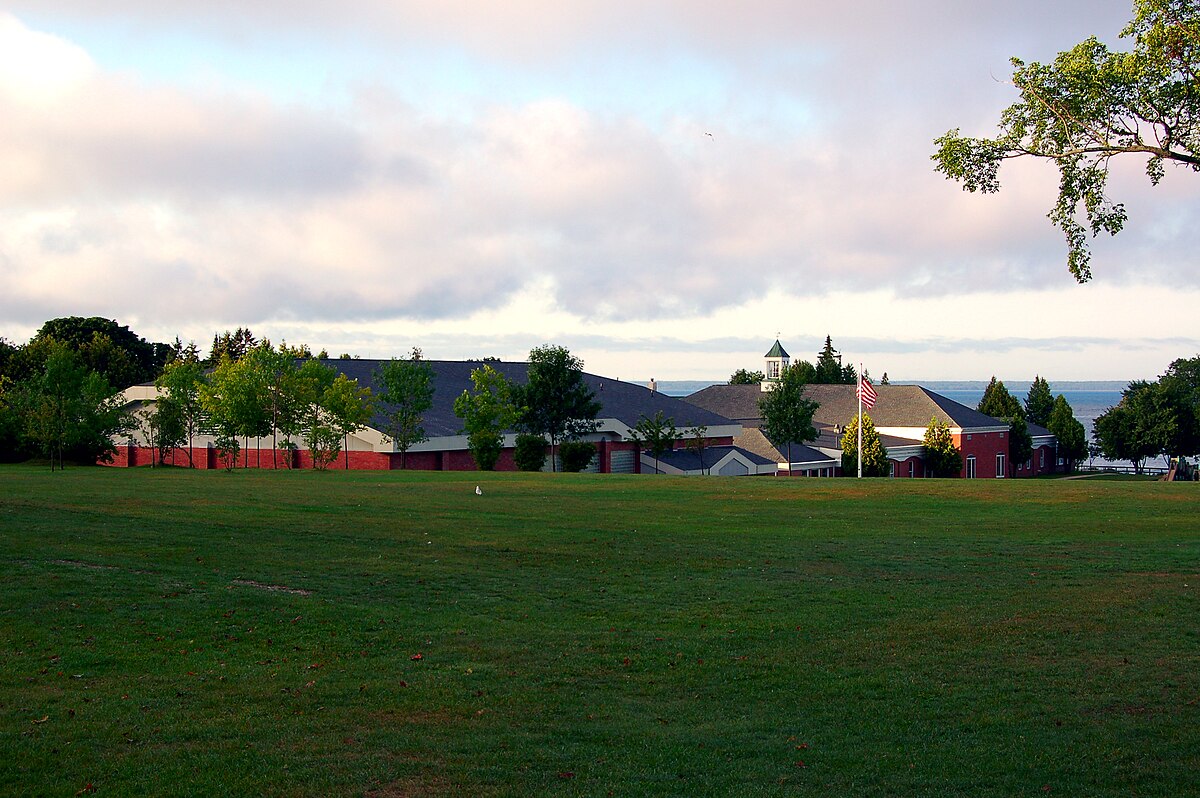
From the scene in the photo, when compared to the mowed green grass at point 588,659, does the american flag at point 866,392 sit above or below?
above

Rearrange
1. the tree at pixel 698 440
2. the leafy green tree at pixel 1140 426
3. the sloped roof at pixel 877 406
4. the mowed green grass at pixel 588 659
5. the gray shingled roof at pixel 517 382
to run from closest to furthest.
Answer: the mowed green grass at pixel 588 659 → the gray shingled roof at pixel 517 382 → the tree at pixel 698 440 → the sloped roof at pixel 877 406 → the leafy green tree at pixel 1140 426

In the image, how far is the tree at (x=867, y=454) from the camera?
68.7m

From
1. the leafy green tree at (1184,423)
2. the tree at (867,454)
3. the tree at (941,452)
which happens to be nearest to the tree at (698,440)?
the tree at (867,454)

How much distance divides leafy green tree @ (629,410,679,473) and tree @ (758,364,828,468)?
23.0ft

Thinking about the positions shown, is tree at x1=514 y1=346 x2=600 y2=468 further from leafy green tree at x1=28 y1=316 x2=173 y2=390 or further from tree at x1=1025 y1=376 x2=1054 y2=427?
tree at x1=1025 y1=376 x2=1054 y2=427

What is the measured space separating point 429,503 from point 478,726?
1968cm

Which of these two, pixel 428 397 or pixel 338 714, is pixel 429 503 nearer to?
pixel 338 714

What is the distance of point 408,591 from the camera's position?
50.0 feet

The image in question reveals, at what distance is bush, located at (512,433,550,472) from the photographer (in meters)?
54.0

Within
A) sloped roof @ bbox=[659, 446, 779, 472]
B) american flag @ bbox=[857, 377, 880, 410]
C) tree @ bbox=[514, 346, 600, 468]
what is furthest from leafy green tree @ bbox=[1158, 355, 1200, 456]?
tree @ bbox=[514, 346, 600, 468]

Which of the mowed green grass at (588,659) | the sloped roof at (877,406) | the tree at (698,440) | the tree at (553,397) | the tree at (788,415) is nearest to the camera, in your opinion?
the mowed green grass at (588,659)

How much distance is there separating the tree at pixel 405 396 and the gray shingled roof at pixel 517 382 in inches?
157

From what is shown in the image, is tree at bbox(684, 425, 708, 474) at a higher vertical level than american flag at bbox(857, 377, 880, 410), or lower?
lower

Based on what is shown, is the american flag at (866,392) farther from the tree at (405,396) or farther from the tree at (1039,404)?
the tree at (1039,404)
